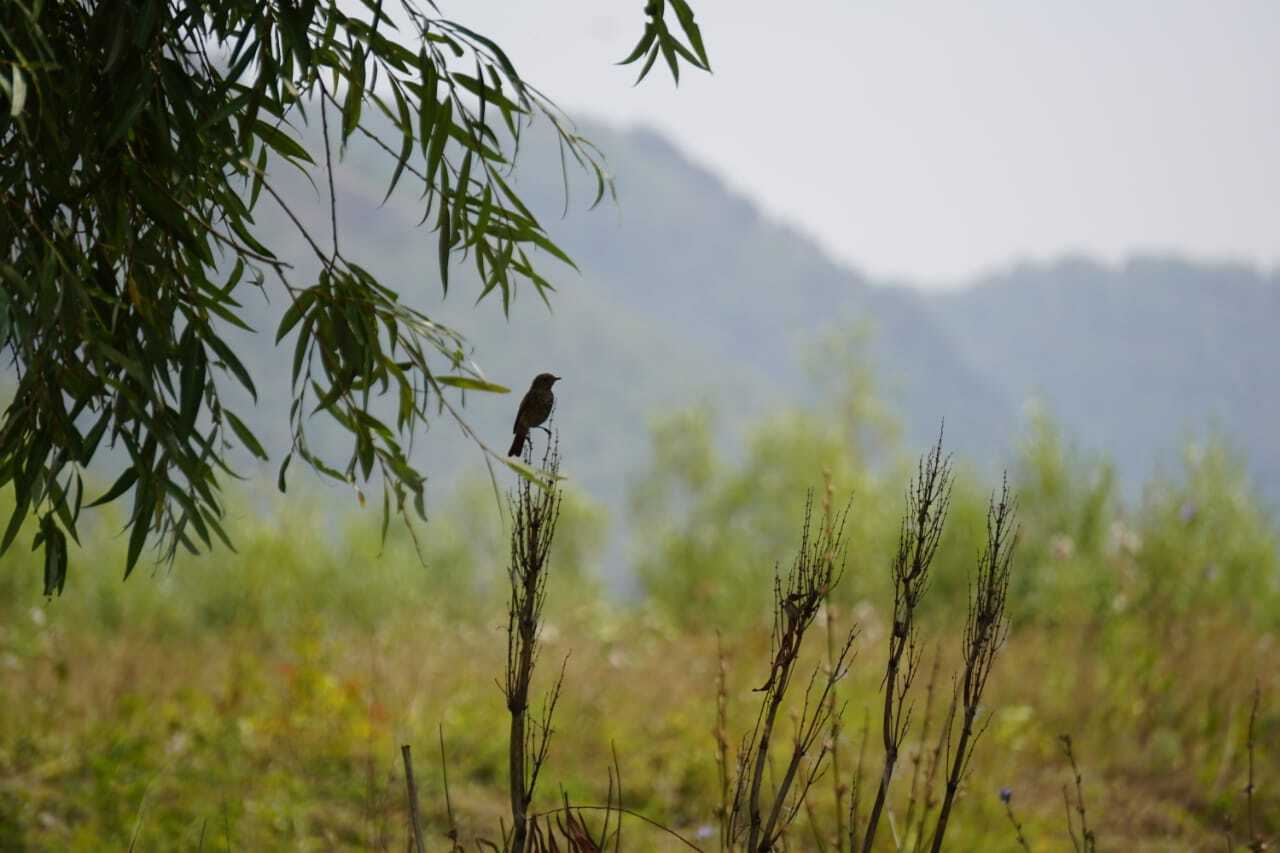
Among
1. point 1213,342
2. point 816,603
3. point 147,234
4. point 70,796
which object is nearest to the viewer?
point 816,603

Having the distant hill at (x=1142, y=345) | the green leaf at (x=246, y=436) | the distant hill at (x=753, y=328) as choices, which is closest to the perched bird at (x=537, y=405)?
the green leaf at (x=246, y=436)

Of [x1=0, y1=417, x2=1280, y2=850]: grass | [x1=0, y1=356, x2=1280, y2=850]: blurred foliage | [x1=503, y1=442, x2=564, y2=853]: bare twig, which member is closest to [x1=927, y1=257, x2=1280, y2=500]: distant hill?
[x1=0, y1=356, x2=1280, y2=850]: blurred foliage

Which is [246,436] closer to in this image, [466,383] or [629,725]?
[466,383]

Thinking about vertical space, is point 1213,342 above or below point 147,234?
above

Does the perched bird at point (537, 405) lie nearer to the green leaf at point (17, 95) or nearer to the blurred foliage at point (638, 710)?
the blurred foliage at point (638, 710)

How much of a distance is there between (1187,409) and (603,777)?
13182 cm

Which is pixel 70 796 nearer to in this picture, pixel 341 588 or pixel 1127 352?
pixel 341 588

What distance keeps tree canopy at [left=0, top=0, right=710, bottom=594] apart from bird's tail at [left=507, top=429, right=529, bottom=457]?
13 cm

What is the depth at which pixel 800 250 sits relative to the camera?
7470 inches

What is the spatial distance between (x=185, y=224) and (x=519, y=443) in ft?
2.54

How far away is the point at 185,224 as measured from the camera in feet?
7.35

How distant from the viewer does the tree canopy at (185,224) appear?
6.98 ft

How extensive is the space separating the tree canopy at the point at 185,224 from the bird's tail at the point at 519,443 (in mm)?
127

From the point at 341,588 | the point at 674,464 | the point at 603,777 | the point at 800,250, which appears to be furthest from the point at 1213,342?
the point at 603,777
